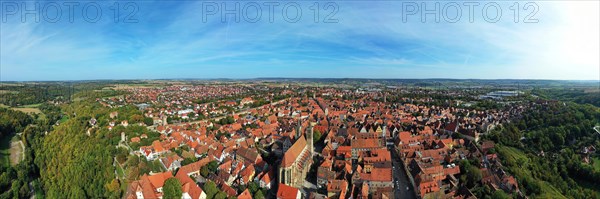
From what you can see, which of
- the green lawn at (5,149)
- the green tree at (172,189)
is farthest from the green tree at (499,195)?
the green lawn at (5,149)

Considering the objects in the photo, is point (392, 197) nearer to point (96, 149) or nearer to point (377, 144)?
point (377, 144)

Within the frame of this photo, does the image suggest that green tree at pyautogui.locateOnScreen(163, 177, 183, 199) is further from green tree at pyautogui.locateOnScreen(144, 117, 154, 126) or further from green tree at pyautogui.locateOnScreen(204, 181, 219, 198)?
green tree at pyautogui.locateOnScreen(144, 117, 154, 126)

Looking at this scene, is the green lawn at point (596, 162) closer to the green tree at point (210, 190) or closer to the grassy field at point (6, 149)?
the green tree at point (210, 190)

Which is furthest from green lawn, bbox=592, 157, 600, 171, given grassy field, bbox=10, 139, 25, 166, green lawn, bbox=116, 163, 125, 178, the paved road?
grassy field, bbox=10, 139, 25, 166

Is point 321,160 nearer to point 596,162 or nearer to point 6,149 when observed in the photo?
point 596,162

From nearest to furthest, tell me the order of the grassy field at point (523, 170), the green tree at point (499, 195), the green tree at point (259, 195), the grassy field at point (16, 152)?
the green tree at point (259, 195) < the green tree at point (499, 195) < the grassy field at point (523, 170) < the grassy field at point (16, 152)

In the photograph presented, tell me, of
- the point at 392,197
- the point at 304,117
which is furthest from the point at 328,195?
the point at 304,117
